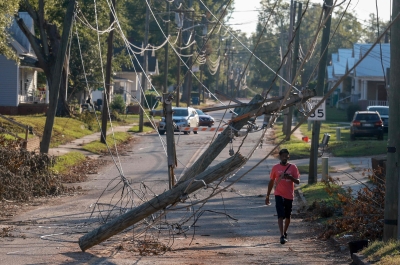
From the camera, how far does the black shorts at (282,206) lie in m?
11.0

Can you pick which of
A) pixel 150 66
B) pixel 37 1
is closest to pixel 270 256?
pixel 37 1

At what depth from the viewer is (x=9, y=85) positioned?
1547 inches

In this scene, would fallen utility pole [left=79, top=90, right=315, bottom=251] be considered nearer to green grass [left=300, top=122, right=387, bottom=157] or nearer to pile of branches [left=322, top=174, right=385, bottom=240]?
pile of branches [left=322, top=174, right=385, bottom=240]

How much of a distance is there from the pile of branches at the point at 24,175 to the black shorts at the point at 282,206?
652 centimetres

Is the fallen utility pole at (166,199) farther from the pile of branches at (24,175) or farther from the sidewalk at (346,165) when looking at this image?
the sidewalk at (346,165)

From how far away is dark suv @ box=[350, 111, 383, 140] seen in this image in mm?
33719

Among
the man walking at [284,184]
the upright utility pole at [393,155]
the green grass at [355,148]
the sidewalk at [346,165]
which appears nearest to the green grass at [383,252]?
the upright utility pole at [393,155]

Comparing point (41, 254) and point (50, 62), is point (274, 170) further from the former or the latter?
point (50, 62)

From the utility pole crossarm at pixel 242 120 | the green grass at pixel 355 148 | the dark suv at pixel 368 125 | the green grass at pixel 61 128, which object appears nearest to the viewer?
the utility pole crossarm at pixel 242 120

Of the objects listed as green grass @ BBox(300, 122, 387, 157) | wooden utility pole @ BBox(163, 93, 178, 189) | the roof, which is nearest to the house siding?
green grass @ BBox(300, 122, 387, 157)

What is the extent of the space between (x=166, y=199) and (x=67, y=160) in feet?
46.8

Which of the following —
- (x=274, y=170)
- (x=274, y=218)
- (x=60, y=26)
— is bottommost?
(x=274, y=218)

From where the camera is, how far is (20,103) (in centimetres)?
4016

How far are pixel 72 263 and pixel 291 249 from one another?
3.51 metres
